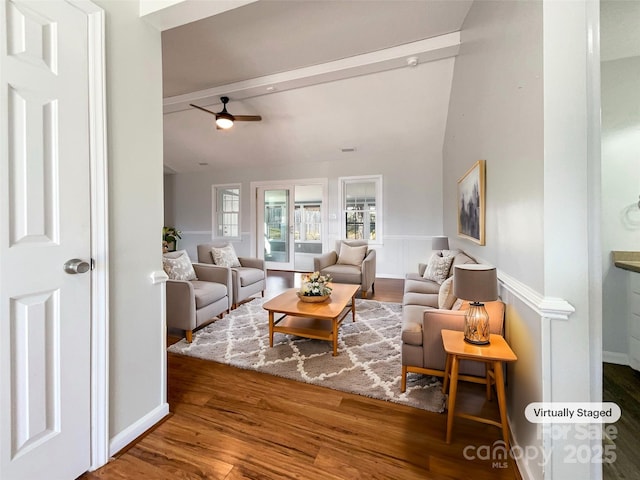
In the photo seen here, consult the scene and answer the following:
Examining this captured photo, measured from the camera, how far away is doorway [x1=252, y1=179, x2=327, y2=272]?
6.47m

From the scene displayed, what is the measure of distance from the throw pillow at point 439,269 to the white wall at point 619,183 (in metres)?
1.33

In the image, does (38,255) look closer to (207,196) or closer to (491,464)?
(491,464)

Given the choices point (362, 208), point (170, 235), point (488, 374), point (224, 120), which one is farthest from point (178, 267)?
point (170, 235)

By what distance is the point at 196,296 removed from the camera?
2748 millimetres

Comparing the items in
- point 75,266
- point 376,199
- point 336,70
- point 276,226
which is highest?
point 336,70

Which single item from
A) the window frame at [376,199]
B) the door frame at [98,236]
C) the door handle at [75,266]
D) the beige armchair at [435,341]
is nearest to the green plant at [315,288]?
the beige armchair at [435,341]

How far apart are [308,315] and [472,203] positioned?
6.37 feet

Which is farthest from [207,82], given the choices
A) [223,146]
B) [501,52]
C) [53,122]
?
[501,52]

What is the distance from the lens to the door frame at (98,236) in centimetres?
123

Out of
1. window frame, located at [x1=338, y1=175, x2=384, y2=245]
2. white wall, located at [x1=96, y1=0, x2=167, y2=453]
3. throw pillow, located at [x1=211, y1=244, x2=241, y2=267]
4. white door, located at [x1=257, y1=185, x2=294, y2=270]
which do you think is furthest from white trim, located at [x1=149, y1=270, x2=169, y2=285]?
white door, located at [x1=257, y1=185, x2=294, y2=270]

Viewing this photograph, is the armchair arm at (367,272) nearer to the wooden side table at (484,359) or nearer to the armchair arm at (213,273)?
the armchair arm at (213,273)

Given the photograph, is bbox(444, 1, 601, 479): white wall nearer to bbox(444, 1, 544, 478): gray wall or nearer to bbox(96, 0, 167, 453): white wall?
bbox(444, 1, 544, 478): gray wall

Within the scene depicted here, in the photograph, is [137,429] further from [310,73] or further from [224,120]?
[310,73]

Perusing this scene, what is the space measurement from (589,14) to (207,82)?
4199mm
